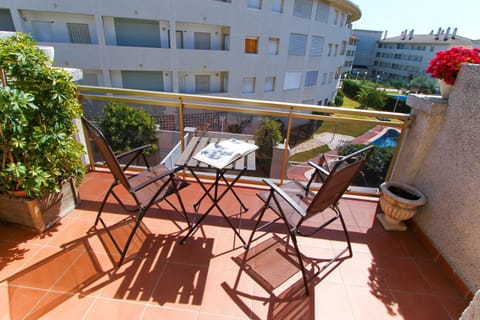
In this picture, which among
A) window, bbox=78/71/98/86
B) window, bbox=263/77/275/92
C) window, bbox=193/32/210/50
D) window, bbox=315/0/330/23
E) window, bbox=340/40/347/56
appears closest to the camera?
window, bbox=78/71/98/86

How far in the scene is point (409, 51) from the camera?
133 ft

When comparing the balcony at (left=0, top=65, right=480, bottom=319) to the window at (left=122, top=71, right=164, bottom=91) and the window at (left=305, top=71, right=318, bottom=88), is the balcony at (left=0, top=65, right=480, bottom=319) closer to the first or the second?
the window at (left=122, top=71, right=164, bottom=91)

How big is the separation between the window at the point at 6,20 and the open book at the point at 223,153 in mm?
14952

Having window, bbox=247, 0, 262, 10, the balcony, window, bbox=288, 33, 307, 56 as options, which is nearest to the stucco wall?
the balcony

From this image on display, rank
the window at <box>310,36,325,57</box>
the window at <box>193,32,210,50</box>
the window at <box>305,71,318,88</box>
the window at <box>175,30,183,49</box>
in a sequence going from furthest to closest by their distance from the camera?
the window at <box>305,71,318,88</box>, the window at <box>310,36,325,57</box>, the window at <box>193,32,210,50</box>, the window at <box>175,30,183,49</box>

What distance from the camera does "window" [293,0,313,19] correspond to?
1464 centimetres

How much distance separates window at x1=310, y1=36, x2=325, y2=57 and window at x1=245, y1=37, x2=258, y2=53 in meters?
4.96

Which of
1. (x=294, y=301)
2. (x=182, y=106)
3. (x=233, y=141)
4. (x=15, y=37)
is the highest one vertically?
(x=15, y=37)

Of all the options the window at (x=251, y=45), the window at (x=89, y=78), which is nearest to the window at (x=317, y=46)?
the window at (x=251, y=45)

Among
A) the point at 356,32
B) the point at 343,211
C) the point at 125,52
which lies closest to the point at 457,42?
the point at 356,32

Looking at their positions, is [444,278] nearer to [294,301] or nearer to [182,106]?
[294,301]

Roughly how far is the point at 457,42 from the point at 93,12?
4543 centimetres

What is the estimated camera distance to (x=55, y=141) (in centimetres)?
195

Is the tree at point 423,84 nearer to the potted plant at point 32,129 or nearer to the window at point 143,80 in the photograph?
the window at point 143,80
